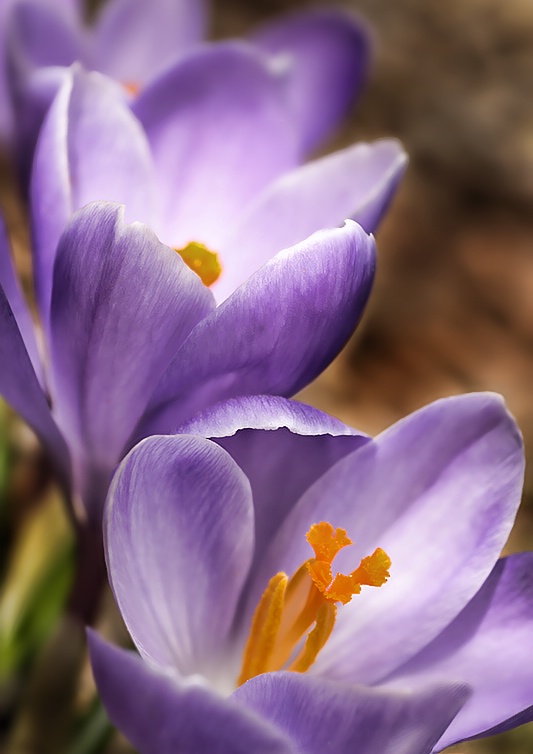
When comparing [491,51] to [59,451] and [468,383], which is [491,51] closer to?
[468,383]

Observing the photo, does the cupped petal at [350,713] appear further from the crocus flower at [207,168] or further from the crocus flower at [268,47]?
the crocus flower at [268,47]

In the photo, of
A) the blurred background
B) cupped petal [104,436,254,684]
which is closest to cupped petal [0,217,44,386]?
cupped petal [104,436,254,684]

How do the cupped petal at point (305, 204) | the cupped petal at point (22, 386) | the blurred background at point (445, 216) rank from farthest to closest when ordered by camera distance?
the blurred background at point (445, 216), the cupped petal at point (305, 204), the cupped petal at point (22, 386)

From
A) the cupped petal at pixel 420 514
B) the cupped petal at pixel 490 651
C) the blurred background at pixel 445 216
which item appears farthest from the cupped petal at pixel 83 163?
the blurred background at pixel 445 216

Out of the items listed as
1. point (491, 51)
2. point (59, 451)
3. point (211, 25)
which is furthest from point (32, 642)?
point (491, 51)

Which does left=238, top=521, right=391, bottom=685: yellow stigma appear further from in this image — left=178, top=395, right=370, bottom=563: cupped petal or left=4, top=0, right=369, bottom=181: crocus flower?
left=4, top=0, right=369, bottom=181: crocus flower

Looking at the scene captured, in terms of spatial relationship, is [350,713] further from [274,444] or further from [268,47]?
[268,47]
